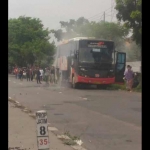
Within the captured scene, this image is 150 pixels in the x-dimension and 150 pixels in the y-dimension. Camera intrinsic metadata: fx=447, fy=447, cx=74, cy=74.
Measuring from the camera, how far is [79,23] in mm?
72250

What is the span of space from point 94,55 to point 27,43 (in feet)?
180

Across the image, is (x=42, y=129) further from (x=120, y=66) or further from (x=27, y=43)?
(x=27, y=43)

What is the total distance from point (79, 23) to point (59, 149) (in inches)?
2517

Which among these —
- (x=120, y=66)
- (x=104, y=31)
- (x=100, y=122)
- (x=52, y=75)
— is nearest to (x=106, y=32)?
(x=104, y=31)

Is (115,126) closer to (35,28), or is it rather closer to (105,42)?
(105,42)

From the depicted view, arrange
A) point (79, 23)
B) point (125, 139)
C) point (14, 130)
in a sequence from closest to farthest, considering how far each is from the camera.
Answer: point (125, 139) < point (14, 130) < point (79, 23)

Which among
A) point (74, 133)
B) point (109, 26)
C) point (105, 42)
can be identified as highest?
point (109, 26)

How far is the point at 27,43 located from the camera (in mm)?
84250

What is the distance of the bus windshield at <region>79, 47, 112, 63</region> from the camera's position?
99.9ft

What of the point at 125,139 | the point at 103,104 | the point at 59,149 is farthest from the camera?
the point at 103,104

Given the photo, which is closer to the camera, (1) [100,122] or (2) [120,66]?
(1) [100,122]

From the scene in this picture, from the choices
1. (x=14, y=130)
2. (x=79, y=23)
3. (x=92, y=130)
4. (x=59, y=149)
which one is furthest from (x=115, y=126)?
(x=79, y=23)

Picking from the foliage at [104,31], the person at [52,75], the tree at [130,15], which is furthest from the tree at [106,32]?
the tree at [130,15]

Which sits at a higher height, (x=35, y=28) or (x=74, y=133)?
(x=35, y=28)
